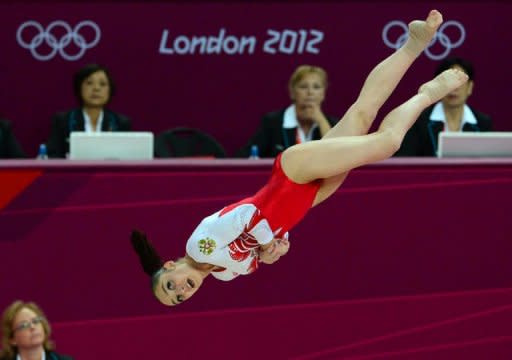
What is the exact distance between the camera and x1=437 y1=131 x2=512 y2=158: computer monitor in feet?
25.3

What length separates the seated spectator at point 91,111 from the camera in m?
8.82

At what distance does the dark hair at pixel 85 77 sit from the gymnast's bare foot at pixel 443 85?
9.53ft

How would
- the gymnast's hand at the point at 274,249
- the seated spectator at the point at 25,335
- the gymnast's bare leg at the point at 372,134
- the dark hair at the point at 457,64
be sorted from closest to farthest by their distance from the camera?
the gymnast's bare leg at the point at 372,134 < the gymnast's hand at the point at 274,249 < the seated spectator at the point at 25,335 < the dark hair at the point at 457,64

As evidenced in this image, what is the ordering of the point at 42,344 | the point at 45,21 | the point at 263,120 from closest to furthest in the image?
the point at 42,344
the point at 263,120
the point at 45,21

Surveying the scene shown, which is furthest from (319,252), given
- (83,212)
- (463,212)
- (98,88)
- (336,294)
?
(98,88)

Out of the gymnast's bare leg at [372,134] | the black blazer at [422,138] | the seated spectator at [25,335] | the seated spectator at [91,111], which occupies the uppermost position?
the seated spectator at [91,111]

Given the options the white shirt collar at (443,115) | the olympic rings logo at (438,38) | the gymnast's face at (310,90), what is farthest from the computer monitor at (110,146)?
the olympic rings logo at (438,38)

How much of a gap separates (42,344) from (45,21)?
10.8 ft

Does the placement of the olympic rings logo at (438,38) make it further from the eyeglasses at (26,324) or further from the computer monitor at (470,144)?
the eyeglasses at (26,324)

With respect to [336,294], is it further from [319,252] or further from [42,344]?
[42,344]

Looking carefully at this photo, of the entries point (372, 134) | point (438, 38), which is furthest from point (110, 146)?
point (438, 38)

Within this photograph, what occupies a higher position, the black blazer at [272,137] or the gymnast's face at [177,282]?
the black blazer at [272,137]

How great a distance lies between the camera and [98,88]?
8.87 m

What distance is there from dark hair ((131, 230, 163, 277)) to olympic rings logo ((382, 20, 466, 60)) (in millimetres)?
3756
